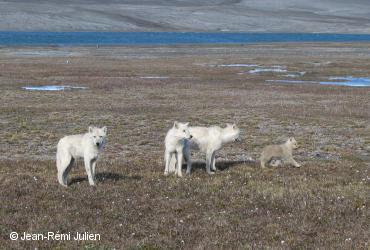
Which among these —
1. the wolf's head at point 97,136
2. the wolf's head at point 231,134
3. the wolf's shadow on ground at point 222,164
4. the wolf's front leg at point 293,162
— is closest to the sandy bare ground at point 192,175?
the wolf's shadow on ground at point 222,164

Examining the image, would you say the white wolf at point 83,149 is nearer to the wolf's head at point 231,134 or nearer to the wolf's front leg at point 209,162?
the wolf's front leg at point 209,162

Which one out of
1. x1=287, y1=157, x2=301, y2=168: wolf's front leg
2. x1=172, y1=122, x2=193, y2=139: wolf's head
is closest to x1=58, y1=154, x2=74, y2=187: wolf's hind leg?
x1=172, y1=122, x2=193, y2=139: wolf's head

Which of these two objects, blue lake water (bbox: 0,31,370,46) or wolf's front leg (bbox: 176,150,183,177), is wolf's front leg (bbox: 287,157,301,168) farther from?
blue lake water (bbox: 0,31,370,46)

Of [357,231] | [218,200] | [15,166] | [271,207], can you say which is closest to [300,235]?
[357,231]

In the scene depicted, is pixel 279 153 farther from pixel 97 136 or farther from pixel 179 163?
pixel 97 136

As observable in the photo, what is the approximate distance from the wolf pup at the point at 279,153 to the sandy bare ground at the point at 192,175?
0.50 metres

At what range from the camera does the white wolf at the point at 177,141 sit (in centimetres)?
1722

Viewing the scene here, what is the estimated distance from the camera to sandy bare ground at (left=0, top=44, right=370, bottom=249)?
1227 cm

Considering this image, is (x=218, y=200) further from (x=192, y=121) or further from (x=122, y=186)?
(x=192, y=121)

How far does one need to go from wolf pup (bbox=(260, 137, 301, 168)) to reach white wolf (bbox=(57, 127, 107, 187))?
6.00m

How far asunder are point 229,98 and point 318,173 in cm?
2376

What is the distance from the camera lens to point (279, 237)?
39.2 feet

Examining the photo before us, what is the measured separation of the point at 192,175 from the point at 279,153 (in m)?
3.33

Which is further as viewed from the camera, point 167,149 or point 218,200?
point 167,149
